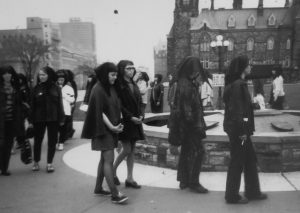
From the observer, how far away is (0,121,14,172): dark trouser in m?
6.43

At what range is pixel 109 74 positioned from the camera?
15.9 feet

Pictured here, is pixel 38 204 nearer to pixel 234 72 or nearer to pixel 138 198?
pixel 138 198

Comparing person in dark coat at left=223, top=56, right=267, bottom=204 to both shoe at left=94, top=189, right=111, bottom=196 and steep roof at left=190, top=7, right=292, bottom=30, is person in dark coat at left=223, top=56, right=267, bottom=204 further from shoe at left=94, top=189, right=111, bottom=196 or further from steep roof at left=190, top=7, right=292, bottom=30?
steep roof at left=190, top=7, right=292, bottom=30

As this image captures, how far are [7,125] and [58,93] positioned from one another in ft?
3.28

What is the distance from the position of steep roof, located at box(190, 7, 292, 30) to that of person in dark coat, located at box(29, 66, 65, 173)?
208 feet

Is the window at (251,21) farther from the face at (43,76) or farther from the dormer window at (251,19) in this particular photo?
the face at (43,76)

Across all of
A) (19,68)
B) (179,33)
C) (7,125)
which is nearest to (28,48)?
(179,33)

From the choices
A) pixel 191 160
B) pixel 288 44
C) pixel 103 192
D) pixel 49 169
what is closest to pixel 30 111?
pixel 49 169

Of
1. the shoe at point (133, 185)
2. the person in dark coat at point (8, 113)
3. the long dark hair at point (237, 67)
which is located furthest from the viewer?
the person in dark coat at point (8, 113)

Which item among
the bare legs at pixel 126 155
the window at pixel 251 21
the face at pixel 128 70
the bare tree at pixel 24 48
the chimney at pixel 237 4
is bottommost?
the bare legs at pixel 126 155

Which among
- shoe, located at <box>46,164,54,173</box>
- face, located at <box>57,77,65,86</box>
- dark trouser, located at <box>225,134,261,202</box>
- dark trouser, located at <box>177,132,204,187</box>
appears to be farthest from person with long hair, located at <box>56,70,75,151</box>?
dark trouser, located at <box>225,134,261,202</box>

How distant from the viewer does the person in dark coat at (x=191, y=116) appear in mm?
5094

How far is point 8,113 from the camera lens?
6.48 metres

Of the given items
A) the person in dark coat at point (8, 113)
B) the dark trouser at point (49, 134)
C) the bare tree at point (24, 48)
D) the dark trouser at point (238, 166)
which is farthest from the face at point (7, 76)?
the bare tree at point (24, 48)
